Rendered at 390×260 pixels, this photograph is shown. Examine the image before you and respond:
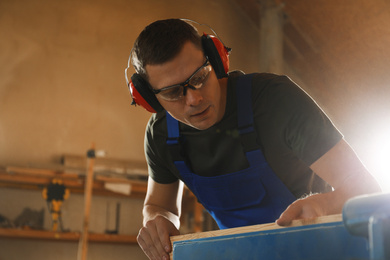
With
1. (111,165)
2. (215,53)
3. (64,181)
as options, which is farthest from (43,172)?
(215,53)

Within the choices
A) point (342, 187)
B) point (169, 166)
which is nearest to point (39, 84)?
point (169, 166)

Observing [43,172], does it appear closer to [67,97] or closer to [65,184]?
[65,184]

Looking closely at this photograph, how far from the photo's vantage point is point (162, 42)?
132cm

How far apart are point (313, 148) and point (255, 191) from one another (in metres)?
0.31

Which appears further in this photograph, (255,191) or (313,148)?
(255,191)

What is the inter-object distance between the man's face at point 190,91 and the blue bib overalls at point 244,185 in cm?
9

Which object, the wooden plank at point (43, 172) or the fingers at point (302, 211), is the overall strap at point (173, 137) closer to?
the fingers at point (302, 211)

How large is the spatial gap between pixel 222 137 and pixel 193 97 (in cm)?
21

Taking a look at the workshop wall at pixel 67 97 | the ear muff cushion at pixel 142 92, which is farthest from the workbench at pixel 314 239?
the workshop wall at pixel 67 97

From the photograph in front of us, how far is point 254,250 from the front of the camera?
0.80 metres

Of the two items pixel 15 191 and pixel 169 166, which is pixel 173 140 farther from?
pixel 15 191

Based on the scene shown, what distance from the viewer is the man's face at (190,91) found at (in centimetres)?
134

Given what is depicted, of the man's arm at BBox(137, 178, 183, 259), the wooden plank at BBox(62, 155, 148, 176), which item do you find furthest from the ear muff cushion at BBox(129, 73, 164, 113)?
the wooden plank at BBox(62, 155, 148, 176)

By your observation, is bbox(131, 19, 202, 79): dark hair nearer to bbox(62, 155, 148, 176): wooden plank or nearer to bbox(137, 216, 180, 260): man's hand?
bbox(137, 216, 180, 260): man's hand
